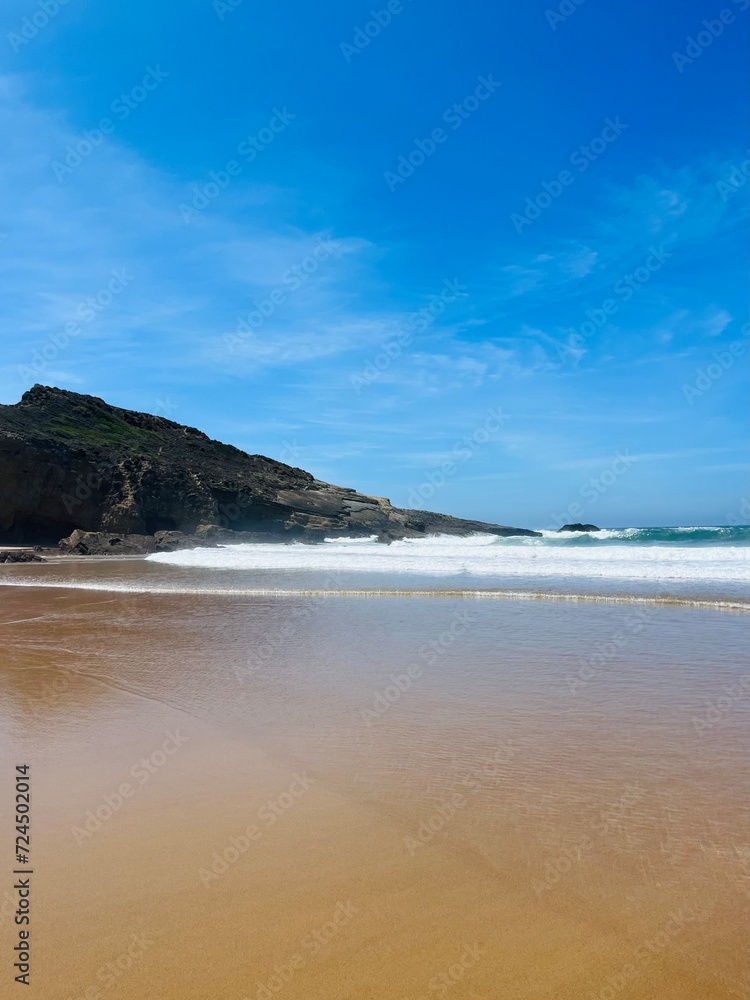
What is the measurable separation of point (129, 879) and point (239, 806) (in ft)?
2.91

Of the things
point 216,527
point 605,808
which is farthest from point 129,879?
point 216,527

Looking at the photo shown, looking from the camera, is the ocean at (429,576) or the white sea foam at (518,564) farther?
the white sea foam at (518,564)

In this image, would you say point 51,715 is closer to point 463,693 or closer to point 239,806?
point 239,806

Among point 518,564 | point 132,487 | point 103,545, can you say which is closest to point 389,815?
point 518,564

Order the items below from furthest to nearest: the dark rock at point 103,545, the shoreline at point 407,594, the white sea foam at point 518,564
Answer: the dark rock at point 103,545 → the white sea foam at point 518,564 → the shoreline at point 407,594

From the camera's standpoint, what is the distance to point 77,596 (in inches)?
612

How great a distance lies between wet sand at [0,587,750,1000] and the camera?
255 cm

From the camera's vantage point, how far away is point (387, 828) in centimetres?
361

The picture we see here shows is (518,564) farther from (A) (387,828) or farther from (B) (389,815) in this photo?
(A) (387,828)

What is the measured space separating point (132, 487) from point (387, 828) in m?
39.5

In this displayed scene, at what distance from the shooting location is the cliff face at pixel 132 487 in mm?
38531

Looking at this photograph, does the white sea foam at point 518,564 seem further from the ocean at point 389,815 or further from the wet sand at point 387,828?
the wet sand at point 387,828

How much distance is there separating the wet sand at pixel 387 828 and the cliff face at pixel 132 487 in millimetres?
34283

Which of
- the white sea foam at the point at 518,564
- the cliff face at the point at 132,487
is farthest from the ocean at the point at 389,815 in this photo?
the cliff face at the point at 132,487
